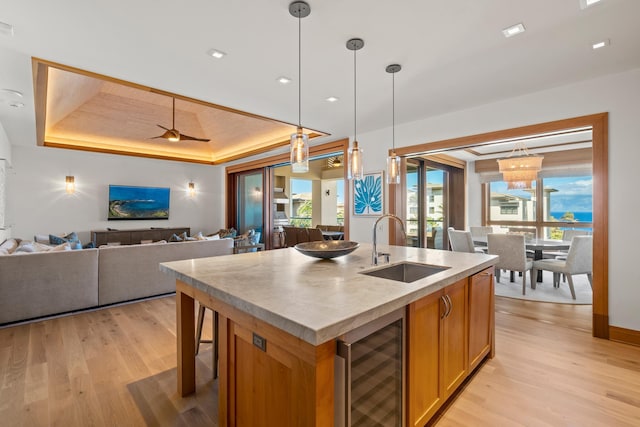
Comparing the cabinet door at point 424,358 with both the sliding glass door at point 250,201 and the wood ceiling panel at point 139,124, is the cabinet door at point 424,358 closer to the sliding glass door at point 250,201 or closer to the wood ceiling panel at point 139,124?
the wood ceiling panel at point 139,124

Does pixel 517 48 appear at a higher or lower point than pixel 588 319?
higher

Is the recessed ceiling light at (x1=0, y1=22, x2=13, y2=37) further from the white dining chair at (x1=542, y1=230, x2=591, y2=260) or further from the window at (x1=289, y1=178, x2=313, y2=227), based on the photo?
the window at (x1=289, y1=178, x2=313, y2=227)

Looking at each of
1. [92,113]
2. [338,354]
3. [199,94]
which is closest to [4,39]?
[199,94]

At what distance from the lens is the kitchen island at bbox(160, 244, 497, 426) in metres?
1.04

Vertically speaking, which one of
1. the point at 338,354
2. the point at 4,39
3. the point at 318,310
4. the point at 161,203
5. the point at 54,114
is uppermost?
the point at 54,114

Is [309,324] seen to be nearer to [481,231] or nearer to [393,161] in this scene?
[393,161]

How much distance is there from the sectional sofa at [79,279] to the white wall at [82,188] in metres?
3.23

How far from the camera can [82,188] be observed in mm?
6230

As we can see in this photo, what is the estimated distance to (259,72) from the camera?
2752 mm

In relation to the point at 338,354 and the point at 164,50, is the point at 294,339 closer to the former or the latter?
the point at 338,354

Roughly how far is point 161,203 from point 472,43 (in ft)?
23.4

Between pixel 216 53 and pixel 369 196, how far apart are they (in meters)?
3.09

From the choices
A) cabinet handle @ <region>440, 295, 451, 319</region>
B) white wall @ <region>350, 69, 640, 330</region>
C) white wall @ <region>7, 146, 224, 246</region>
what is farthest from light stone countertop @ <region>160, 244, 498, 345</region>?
white wall @ <region>7, 146, 224, 246</region>

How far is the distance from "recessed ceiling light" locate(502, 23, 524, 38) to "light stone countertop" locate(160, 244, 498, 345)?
1.65 m
